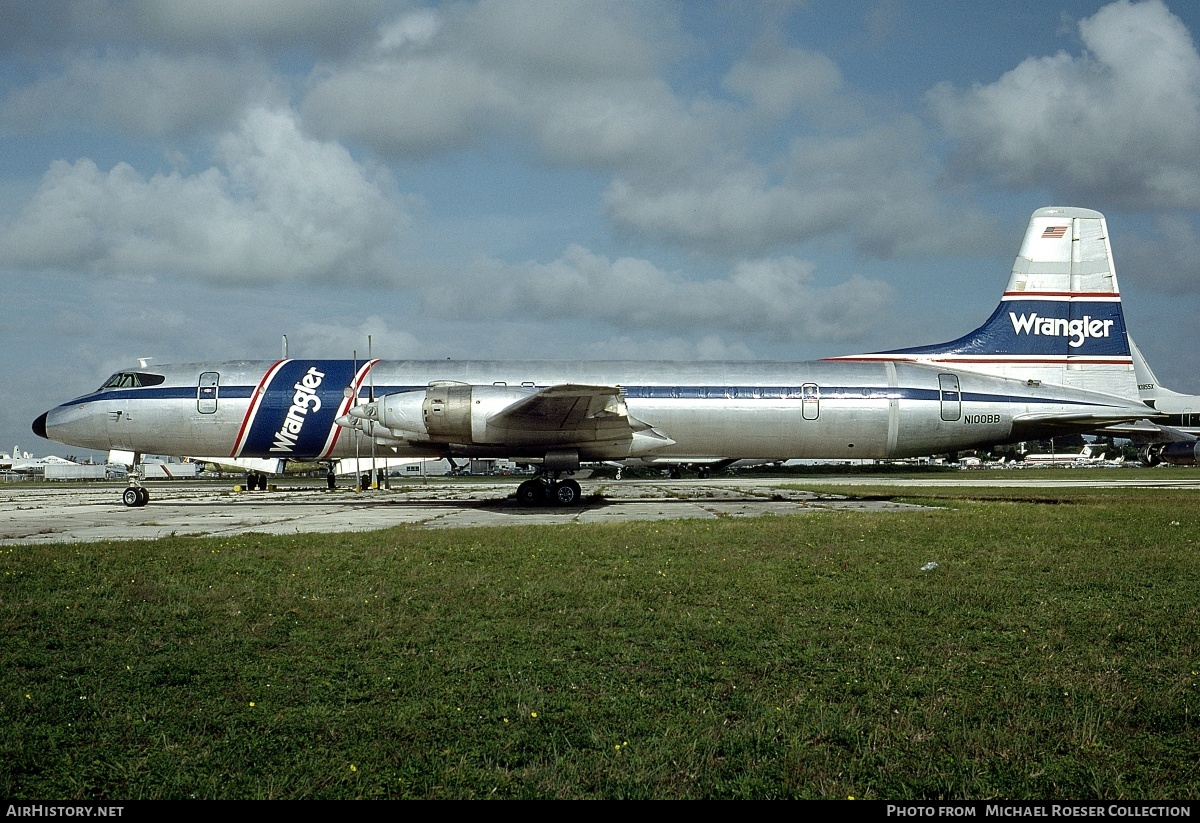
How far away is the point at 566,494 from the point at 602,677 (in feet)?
50.5

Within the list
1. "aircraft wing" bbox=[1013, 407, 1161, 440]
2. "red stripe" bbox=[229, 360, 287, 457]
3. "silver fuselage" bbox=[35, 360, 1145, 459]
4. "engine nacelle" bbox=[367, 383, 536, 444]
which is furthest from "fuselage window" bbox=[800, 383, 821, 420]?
"red stripe" bbox=[229, 360, 287, 457]

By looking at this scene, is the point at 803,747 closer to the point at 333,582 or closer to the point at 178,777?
the point at 178,777

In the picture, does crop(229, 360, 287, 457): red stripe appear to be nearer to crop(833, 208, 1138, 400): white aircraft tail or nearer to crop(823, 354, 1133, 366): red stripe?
crop(823, 354, 1133, 366): red stripe

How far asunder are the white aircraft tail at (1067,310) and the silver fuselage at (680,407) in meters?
0.64

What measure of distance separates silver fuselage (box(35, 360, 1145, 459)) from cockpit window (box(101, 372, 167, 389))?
14cm

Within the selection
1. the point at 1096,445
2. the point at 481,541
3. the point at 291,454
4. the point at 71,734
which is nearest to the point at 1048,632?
the point at 71,734

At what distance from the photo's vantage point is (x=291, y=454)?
21.8m

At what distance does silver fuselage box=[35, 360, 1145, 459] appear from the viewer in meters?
21.2

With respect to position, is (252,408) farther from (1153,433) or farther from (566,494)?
(1153,433)

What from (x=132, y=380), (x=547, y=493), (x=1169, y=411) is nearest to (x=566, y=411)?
(x=547, y=493)

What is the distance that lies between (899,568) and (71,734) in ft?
26.4

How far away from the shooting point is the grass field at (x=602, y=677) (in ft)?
12.7

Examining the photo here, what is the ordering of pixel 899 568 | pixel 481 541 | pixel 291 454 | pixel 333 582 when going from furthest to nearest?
pixel 291 454
pixel 481 541
pixel 899 568
pixel 333 582

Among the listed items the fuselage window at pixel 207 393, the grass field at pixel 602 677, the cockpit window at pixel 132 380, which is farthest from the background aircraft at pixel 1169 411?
the cockpit window at pixel 132 380
